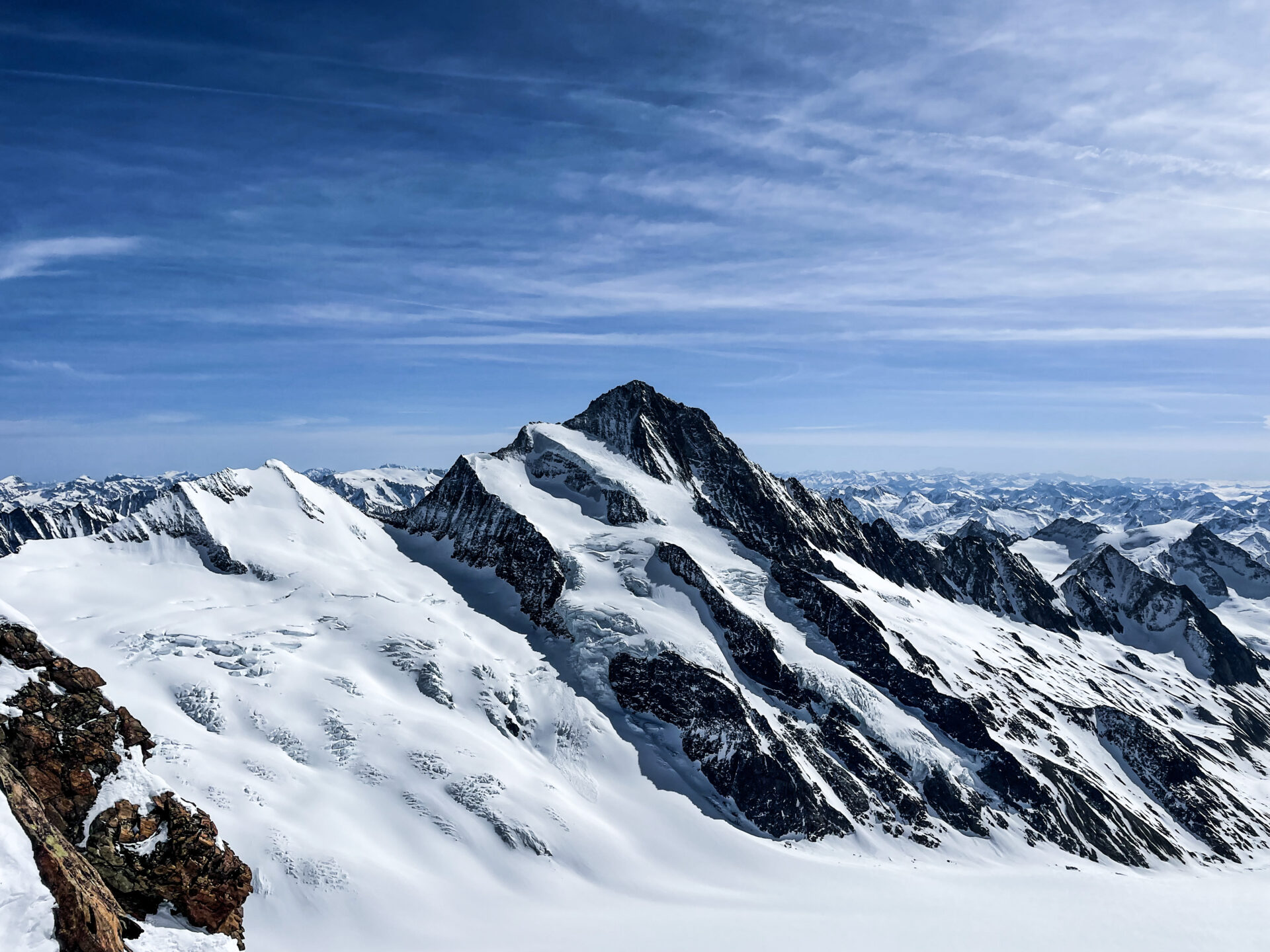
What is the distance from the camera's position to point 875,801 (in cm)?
10569

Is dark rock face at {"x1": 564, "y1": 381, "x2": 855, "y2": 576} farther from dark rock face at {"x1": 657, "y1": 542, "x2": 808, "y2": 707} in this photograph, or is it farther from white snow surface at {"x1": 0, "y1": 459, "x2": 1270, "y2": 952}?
dark rock face at {"x1": 657, "y1": 542, "x2": 808, "y2": 707}

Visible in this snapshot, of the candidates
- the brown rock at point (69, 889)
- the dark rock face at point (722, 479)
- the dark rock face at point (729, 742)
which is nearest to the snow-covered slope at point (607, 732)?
the dark rock face at point (729, 742)

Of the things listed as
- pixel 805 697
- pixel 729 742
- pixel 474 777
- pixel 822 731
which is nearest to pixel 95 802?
pixel 474 777

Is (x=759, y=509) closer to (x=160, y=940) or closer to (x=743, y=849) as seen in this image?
(x=743, y=849)

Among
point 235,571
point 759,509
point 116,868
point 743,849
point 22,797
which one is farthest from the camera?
point 759,509

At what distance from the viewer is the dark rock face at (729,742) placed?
323 feet

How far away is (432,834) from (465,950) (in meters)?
16.8

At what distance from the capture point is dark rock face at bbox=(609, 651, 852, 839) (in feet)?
323

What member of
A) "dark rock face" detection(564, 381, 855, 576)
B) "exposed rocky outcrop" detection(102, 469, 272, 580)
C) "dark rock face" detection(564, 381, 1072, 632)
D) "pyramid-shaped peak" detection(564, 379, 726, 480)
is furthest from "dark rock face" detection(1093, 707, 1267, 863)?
"exposed rocky outcrop" detection(102, 469, 272, 580)

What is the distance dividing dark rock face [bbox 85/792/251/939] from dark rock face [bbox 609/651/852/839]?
71.1m

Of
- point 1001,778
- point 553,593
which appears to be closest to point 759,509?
point 553,593

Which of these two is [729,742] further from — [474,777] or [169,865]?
[169,865]

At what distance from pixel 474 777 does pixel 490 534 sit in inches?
2590

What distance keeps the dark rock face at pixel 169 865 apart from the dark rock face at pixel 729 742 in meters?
71.1
